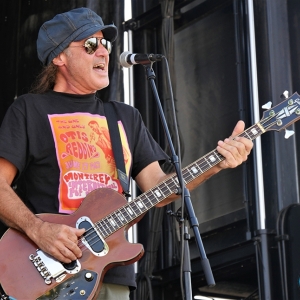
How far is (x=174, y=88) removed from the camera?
224 inches

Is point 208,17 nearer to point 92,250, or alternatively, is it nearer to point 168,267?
point 168,267

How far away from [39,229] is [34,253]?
12 cm

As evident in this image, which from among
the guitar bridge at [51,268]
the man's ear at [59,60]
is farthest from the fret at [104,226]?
the man's ear at [59,60]

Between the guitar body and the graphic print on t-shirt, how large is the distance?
10cm

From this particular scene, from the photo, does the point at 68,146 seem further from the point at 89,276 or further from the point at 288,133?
the point at 288,133

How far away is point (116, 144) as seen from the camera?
4133 mm

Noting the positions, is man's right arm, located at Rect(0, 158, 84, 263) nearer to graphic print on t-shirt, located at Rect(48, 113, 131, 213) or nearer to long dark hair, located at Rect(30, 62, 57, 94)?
graphic print on t-shirt, located at Rect(48, 113, 131, 213)

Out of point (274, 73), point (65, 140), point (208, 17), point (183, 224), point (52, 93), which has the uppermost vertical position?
point (208, 17)

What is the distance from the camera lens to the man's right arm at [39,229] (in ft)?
12.1

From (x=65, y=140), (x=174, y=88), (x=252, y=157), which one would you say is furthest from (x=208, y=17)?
(x=65, y=140)

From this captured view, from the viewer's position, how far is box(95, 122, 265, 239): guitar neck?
12.7ft

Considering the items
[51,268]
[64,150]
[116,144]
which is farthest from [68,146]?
[51,268]

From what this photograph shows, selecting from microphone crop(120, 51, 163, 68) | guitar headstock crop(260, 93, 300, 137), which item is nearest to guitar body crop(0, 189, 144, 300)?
microphone crop(120, 51, 163, 68)

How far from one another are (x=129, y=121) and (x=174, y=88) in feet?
4.69
